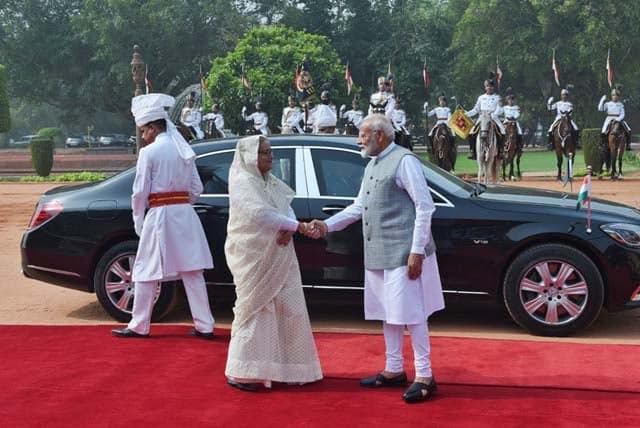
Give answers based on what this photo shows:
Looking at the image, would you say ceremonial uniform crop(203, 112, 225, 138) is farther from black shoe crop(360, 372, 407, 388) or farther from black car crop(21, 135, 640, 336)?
black shoe crop(360, 372, 407, 388)

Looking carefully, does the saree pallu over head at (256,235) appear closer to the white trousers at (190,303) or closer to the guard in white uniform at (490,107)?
the white trousers at (190,303)

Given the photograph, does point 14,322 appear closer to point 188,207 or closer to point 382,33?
point 188,207

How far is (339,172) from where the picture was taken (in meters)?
7.62

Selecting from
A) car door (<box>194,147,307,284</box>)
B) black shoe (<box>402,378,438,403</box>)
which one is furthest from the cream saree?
car door (<box>194,147,307,284</box>)

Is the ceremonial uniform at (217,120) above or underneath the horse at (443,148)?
above

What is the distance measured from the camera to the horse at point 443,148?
23.5 metres

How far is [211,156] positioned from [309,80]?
852 inches

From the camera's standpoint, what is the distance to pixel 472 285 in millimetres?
7246

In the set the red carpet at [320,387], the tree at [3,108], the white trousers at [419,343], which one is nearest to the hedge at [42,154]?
the tree at [3,108]

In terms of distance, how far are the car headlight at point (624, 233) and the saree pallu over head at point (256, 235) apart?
2680mm

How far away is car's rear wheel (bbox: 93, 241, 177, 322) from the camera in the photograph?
7.78 m

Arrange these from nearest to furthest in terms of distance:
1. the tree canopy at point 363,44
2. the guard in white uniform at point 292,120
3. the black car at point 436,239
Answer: the black car at point 436,239, the guard in white uniform at point 292,120, the tree canopy at point 363,44

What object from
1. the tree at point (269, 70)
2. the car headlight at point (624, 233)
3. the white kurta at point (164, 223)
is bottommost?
the car headlight at point (624, 233)

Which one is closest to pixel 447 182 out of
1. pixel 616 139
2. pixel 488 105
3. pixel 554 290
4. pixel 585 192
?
pixel 585 192
